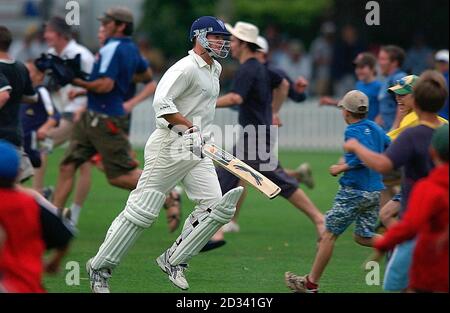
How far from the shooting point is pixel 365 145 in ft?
30.7

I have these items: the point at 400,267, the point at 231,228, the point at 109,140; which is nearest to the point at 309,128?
the point at 231,228

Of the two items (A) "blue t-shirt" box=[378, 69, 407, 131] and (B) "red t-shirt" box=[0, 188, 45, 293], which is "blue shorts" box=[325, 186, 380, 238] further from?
(A) "blue t-shirt" box=[378, 69, 407, 131]

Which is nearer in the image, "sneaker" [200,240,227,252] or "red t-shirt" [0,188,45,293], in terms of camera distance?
"red t-shirt" [0,188,45,293]

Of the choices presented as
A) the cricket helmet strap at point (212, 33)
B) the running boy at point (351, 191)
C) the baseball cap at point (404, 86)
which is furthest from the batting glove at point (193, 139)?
the baseball cap at point (404, 86)

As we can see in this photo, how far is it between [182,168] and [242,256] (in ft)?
7.63

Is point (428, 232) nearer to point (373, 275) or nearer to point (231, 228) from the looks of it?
point (373, 275)

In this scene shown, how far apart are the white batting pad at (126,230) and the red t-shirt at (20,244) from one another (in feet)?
8.74

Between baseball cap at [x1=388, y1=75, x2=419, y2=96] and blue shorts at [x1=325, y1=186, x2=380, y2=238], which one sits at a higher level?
baseball cap at [x1=388, y1=75, x2=419, y2=96]

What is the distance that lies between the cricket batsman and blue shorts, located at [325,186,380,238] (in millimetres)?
809

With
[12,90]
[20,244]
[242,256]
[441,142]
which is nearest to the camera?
[20,244]

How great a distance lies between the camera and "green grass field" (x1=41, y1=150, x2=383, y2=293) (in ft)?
32.4

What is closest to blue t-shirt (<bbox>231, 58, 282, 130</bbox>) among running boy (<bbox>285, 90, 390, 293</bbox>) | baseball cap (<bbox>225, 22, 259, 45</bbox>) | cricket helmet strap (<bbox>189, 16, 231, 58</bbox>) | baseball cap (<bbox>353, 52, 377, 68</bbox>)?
baseball cap (<bbox>225, 22, 259, 45</bbox>)
